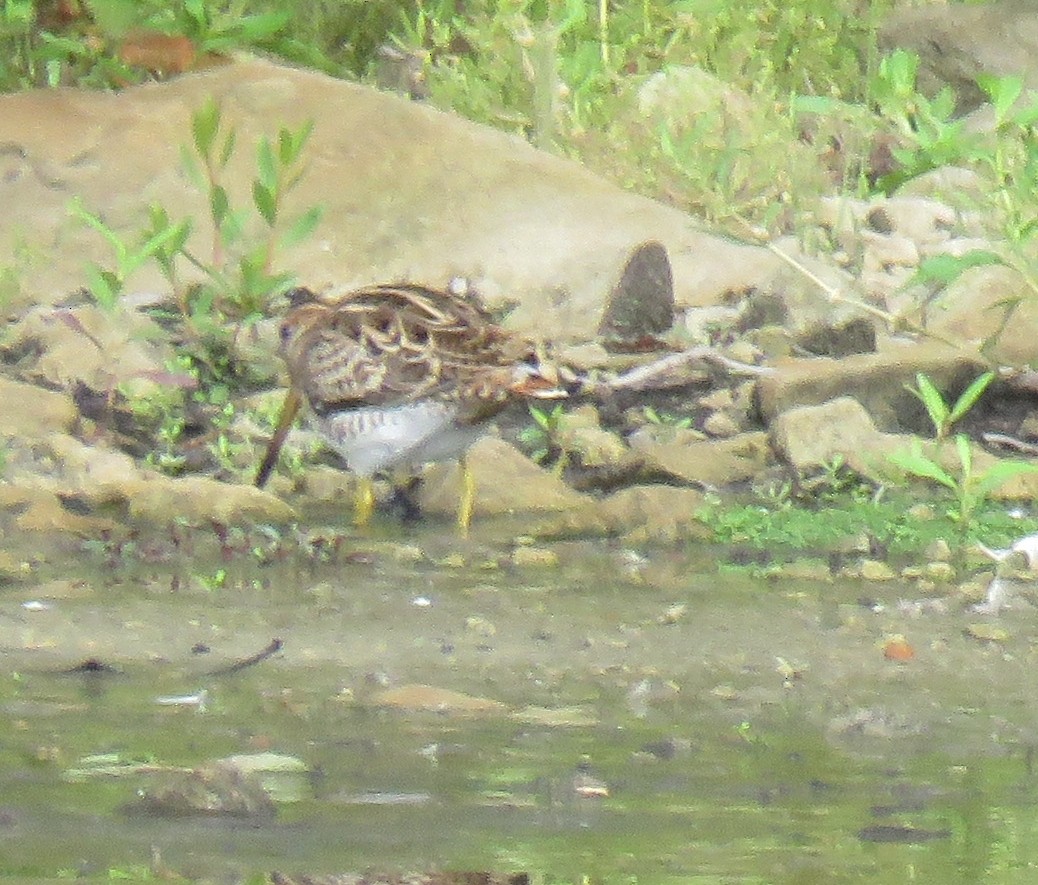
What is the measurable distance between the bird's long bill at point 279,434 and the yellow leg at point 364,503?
0.29 metres

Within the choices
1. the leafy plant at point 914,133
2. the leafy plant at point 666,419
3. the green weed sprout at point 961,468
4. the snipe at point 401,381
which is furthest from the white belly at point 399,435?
the leafy plant at point 914,133

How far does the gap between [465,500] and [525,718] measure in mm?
2160

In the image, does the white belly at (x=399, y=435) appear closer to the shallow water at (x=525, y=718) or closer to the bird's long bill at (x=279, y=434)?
the bird's long bill at (x=279, y=434)

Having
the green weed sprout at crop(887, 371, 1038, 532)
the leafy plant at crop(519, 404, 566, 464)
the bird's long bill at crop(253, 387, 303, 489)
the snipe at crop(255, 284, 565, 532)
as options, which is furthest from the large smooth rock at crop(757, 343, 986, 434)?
the bird's long bill at crop(253, 387, 303, 489)

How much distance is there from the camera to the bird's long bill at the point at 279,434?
662 centimetres

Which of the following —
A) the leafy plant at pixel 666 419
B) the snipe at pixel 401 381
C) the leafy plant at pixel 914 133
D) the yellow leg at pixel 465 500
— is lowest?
the yellow leg at pixel 465 500

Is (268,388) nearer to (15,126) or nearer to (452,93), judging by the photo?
(15,126)

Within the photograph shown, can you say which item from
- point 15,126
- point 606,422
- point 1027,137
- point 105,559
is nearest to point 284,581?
point 105,559

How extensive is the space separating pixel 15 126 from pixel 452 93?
1950mm

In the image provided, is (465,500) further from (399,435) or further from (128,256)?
(128,256)

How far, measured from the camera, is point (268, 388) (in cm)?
749

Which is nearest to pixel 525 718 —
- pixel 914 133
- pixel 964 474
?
pixel 914 133

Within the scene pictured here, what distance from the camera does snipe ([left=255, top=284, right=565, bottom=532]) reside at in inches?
255

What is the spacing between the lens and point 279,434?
674 centimetres
